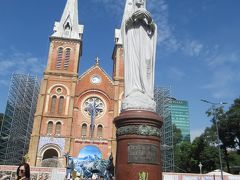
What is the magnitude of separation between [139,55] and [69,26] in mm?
32319

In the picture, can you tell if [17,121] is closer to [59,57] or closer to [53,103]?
[53,103]

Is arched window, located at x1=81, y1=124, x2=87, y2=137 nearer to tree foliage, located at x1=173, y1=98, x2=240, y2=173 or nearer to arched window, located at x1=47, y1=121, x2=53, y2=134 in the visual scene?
arched window, located at x1=47, y1=121, x2=53, y2=134

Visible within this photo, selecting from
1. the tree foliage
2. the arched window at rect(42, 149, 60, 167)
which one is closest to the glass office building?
the tree foliage

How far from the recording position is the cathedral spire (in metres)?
37.0

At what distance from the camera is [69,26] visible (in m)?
37.7

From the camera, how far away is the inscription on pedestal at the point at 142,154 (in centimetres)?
564

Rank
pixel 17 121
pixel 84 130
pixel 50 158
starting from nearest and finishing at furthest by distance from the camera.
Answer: pixel 50 158
pixel 84 130
pixel 17 121

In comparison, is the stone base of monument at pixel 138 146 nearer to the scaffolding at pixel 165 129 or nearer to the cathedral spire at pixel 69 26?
the scaffolding at pixel 165 129

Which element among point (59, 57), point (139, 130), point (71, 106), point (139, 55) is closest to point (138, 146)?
point (139, 130)

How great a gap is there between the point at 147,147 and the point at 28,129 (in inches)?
1329

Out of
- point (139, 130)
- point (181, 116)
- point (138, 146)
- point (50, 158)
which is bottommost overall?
point (138, 146)

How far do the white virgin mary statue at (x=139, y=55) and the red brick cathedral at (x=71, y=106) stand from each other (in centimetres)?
2421

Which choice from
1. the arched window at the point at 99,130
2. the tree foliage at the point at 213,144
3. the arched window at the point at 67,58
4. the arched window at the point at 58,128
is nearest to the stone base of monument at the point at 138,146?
the tree foliage at the point at 213,144

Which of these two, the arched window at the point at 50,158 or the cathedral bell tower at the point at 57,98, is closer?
the arched window at the point at 50,158
